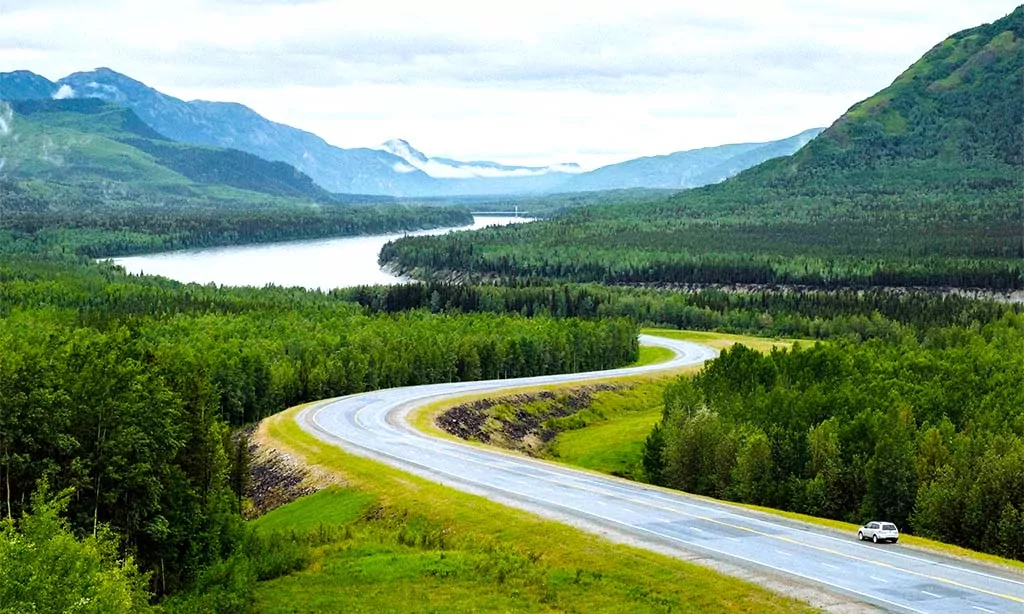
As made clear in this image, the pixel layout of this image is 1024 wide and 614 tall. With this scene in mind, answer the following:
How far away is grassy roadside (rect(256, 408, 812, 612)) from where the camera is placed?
5512 centimetres

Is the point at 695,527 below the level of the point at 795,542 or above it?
below

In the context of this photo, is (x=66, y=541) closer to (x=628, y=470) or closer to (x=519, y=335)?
(x=628, y=470)

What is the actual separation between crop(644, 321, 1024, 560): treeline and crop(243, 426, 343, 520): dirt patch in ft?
88.0

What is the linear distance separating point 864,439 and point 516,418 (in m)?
44.6

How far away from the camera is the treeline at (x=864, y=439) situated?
226ft

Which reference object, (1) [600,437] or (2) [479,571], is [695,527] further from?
(1) [600,437]

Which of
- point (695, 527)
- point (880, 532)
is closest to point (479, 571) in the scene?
point (695, 527)

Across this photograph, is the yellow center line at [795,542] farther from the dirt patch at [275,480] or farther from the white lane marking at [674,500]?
the dirt patch at [275,480]

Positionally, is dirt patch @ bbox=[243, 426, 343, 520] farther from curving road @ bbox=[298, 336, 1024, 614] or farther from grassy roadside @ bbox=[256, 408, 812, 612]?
grassy roadside @ bbox=[256, 408, 812, 612]

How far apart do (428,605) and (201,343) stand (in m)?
88.6

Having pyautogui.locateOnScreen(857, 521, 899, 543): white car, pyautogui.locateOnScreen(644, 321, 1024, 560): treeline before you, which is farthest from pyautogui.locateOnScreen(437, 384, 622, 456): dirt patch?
pyautogui.locateOnScreen(857, 521, 899, 543): white car

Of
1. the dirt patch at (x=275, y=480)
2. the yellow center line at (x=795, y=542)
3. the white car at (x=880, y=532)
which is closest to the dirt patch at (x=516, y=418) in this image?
the dirt patch at (x=275, y=480)

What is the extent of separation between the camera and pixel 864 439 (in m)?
84.6

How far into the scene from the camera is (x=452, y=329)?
16788cm
